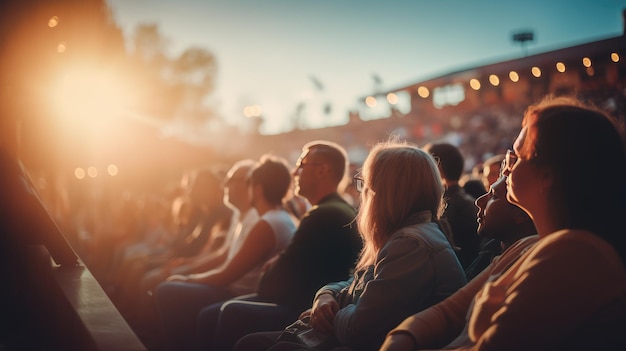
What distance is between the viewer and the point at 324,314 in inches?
105

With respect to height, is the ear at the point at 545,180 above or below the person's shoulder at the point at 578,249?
above

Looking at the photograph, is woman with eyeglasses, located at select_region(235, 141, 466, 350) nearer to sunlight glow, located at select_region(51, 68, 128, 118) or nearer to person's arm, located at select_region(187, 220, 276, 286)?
person's arm, located at select_region(187, 220, 276, 286)

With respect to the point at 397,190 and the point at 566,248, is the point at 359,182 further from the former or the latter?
the point at 566,248

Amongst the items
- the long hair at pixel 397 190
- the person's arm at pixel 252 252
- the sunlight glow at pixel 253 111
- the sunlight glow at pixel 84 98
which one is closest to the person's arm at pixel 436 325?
the long hair at pixel 397 190

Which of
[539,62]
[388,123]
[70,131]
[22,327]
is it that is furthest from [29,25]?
[388,123]

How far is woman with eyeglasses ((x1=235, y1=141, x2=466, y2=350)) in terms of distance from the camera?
237 cm

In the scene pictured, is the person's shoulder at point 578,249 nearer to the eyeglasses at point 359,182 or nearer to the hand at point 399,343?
the hand at point 399,343

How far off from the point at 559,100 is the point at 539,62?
2481 cm

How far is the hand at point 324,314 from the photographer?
104 inches

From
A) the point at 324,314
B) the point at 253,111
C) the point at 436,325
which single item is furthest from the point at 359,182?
the point at 253,111

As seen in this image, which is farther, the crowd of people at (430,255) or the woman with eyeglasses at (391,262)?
the woman with eyeglasses at (391,262)

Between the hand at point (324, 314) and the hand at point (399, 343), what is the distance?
649 millimetres

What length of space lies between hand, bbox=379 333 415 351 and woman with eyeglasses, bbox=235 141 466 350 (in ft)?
1.14

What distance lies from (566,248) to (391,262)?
3.03 feet
